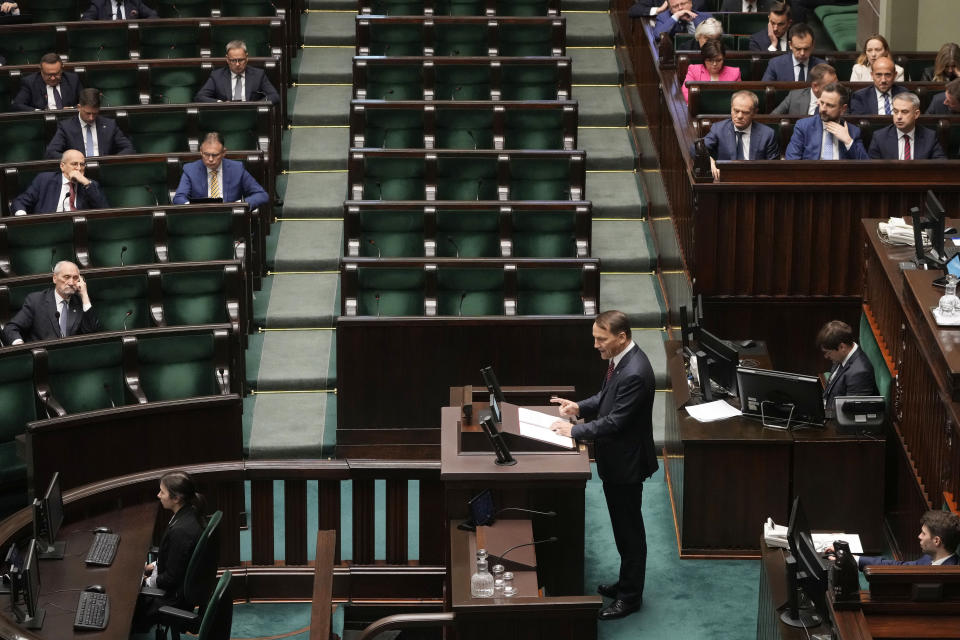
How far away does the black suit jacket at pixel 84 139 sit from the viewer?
5.84m

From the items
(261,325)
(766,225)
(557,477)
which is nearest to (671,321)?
(766,225)

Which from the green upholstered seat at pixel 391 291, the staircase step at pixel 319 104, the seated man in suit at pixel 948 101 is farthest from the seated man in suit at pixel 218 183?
the seated man in suit at pixel 948 101

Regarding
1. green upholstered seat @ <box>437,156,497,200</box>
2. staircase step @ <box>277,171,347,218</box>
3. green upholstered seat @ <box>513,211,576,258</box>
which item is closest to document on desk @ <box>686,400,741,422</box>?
green upholstered seat @ <box>513,211,576,258</box>

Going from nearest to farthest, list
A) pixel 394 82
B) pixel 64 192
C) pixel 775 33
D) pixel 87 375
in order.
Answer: pixel 87 375 < pixel 64 192 < pixel 775 33 < pixel 394 82

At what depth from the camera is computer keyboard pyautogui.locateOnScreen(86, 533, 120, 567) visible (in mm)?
3679

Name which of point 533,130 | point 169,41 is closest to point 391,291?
point 533,130

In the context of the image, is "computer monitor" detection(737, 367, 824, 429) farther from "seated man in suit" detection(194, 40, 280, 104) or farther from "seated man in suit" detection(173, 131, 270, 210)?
"seated man in suit" detection(194, 40, 280, 104)

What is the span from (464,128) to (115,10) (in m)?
2.06

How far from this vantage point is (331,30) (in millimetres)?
7348

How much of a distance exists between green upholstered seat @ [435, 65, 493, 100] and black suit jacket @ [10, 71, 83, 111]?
157 cm

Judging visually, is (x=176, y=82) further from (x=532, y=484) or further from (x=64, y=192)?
(x=532, y=484)

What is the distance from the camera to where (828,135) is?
5.09 m

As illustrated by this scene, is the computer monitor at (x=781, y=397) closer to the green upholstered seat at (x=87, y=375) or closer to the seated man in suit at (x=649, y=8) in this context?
the green upholstered seat at (x=87, y=375)

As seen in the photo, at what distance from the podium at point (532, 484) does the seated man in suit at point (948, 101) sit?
2.47m
